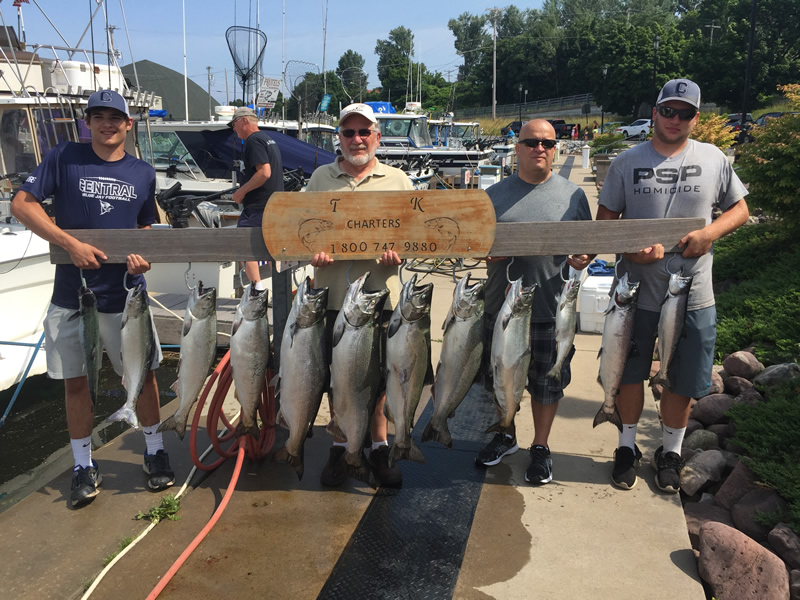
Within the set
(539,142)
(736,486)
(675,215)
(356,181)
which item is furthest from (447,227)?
(736,486)

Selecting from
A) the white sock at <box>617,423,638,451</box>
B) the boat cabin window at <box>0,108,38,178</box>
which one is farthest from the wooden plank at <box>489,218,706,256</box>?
the boat cabin window at <box>0,108,38,178</box>

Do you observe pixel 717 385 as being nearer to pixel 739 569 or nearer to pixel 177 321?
pixel 739 569

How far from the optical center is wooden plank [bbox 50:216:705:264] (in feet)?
10.5

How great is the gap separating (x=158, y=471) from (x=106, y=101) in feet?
7.16

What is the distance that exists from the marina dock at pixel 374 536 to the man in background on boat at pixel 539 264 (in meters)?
0.39

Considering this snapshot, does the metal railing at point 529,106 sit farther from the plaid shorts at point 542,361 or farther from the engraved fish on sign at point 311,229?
the engraved fish on sign at point 311,229

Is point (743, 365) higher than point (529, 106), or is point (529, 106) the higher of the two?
point (529, 106)

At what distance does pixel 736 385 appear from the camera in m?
5.00

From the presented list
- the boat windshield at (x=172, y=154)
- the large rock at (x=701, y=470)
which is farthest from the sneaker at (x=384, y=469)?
the boat windshield at (x=172, y=154)

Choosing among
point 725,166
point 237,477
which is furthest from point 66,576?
point 725,166

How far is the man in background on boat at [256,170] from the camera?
6781mm

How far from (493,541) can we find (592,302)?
3.95 metres

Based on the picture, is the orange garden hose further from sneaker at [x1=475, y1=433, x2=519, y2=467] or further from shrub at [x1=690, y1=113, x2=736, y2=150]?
shrub at [x1=690, y1=113, x2=736, y2=150]

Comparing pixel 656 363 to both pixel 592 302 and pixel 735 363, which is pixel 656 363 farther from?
pixel 592 302
